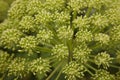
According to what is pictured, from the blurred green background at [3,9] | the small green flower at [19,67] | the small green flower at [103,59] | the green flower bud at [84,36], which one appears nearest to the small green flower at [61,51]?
the green flower bud at [84,36]

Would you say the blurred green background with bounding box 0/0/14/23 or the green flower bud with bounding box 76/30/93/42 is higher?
the blurred green background with bounding box 0/0/14/23

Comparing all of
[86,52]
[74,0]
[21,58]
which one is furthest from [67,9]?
[21,58]

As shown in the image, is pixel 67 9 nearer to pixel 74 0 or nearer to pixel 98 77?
pixel 74 0

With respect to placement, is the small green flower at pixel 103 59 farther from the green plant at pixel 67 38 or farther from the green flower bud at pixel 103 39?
the green flower bud at pixel 103 39

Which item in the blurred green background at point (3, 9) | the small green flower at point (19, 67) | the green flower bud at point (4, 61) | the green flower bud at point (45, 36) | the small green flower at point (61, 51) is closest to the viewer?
the small green flower at point (61, 51)

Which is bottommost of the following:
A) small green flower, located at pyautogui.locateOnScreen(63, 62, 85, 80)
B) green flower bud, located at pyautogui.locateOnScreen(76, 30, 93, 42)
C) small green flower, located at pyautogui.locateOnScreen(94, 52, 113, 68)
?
small green flower, located at pyautogui.locateOnScreen(63, 62, 85, 80)

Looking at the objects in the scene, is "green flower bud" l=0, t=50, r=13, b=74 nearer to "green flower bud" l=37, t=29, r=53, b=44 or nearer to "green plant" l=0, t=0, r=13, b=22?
"green flower bud" l=37, t=29, r=53, b=44

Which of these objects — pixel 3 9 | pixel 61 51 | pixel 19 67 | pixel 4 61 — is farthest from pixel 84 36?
pixel 3 9

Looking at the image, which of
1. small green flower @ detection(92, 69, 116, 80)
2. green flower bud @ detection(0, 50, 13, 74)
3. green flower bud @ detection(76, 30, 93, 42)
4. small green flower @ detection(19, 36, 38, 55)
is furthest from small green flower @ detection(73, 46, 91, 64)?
green flower bud @ detection(0, 50, 13, 74)
